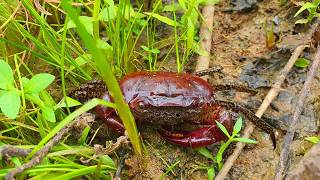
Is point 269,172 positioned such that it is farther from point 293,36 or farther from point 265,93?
point 293,36

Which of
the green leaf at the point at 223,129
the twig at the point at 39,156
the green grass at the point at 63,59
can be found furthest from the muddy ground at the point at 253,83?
the twig at the point at 39,156

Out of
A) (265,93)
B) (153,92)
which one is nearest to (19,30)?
(153,92)

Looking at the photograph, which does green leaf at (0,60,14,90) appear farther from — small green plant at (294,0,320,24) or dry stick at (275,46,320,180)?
small green plant at (294,0,320,24)

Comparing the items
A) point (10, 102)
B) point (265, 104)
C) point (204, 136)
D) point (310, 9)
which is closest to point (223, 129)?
point (204, 136)

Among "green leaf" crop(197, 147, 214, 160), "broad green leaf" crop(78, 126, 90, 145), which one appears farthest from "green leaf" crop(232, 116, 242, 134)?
"broad green leaf" crop(78, 126, 90, 145)

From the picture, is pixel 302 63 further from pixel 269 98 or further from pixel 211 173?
pixel 211 173
